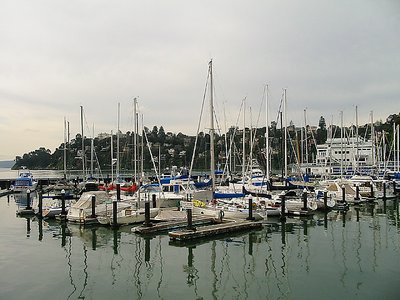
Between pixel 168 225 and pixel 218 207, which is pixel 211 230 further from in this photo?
pixel 218 207

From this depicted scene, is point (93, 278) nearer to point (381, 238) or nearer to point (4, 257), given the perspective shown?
point (4, 257)

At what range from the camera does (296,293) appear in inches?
513

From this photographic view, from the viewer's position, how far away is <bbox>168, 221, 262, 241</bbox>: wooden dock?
20422mm

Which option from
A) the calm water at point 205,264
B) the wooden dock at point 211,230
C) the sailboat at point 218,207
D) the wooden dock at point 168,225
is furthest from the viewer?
the sailboat at point 218,207

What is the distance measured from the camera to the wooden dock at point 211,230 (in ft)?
67.0

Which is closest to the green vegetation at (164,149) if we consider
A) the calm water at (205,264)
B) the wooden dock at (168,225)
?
the wooden dock at (168,225)

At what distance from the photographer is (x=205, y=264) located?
16.8m

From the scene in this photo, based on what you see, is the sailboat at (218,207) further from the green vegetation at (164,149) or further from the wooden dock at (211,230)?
the green vegetation at (164,149)

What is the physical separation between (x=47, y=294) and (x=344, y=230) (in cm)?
1828

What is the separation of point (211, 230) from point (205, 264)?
4.91 meters

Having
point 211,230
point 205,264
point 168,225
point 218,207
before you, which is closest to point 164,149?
point 218,207

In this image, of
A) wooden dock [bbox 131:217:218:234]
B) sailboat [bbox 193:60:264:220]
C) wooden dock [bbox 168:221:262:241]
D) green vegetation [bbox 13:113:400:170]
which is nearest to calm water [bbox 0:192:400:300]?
wooden dock [bbox 168:221:262:241]

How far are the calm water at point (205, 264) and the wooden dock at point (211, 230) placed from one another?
0.54 meters

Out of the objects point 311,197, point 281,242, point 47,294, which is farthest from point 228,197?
point 47,294
